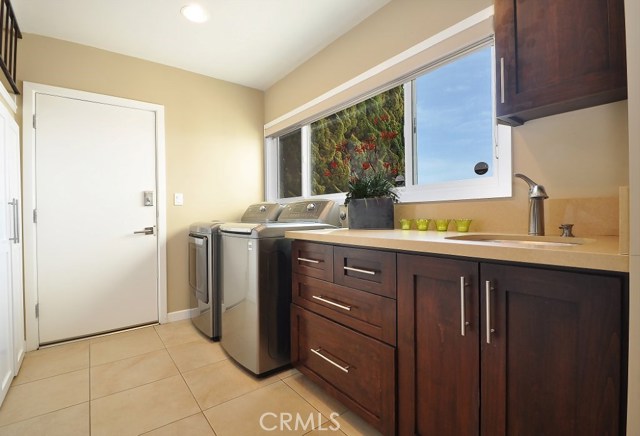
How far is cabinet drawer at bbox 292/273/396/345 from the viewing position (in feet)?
4.09

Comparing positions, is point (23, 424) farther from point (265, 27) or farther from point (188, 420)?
point (265, 27)

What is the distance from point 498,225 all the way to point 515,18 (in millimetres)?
892

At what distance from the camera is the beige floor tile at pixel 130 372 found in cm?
179

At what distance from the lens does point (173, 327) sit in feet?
9.07

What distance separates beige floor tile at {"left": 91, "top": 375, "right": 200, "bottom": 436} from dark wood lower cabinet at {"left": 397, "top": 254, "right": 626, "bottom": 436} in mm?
1160

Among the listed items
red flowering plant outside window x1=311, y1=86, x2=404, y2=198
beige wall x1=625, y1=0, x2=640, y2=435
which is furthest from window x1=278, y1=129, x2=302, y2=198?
beige wall x1=625, y1=0, x2=640, y2=435

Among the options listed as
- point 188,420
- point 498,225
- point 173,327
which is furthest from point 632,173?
point 173,327

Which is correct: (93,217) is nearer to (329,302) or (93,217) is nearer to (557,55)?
(329,302)

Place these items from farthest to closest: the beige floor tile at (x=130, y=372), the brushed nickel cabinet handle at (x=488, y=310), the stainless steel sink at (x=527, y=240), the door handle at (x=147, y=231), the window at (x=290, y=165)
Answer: the window at (x=290, y=165) → the door handle at (x=147, y=231) → the beige floor tile at (x=130, y=372) → the stainless steel sink at (x=527, y=240) → the brushed nickel cabinet handle at (x=488, y=310)

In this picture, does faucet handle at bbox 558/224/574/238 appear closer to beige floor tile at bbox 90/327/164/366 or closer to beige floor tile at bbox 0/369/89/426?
beige floor tile at bbox 0/369/89/426

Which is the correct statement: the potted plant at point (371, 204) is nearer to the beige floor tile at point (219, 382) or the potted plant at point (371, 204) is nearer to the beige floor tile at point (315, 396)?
the beige floor tile at point (315, 396)

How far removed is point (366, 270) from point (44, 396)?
1.95 metres

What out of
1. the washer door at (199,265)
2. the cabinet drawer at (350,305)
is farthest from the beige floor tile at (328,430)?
the washer door at (199,265)

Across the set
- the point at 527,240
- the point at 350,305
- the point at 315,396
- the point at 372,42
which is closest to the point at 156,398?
the point at 315,396
